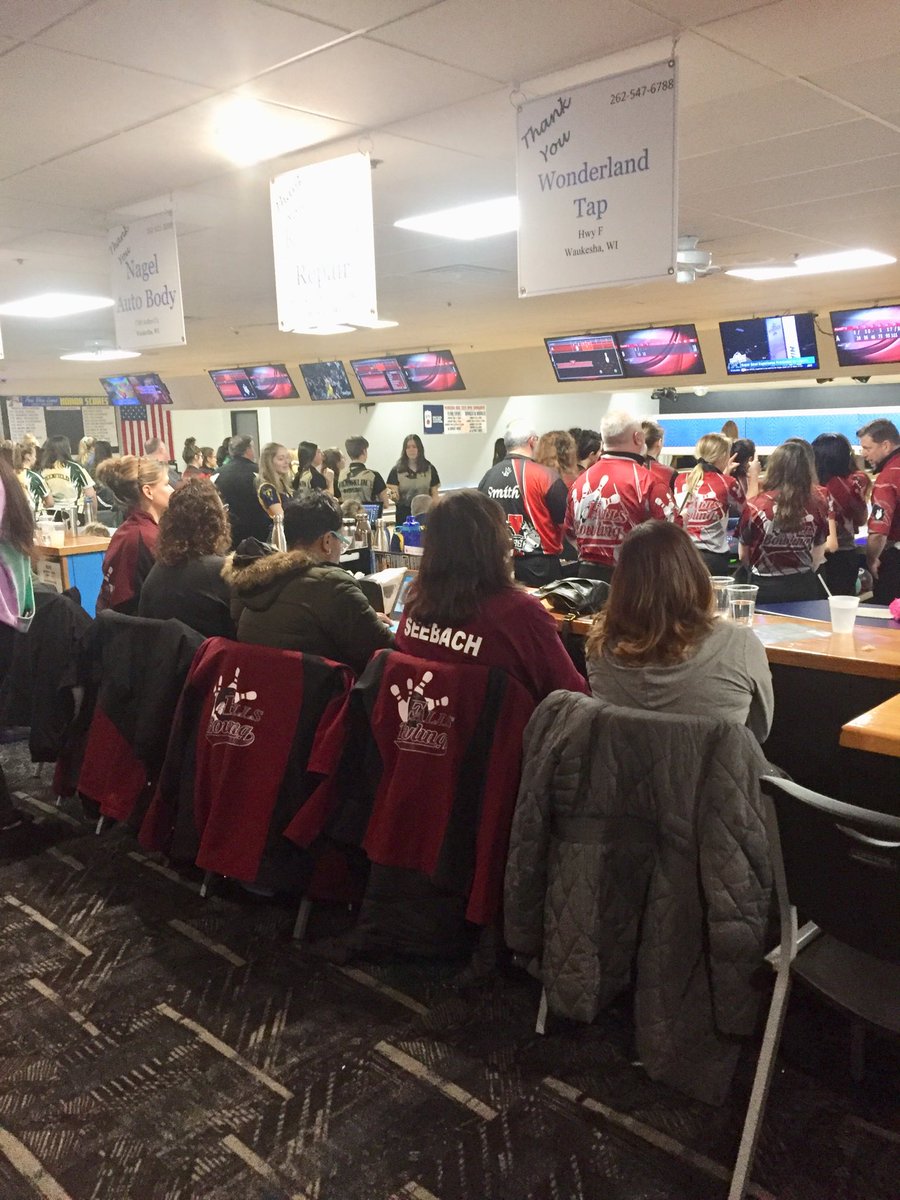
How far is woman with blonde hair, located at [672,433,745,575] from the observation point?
17.9ft

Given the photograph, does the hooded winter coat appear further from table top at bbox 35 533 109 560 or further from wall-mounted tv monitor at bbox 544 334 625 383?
wall-mounted tv monitor at bbox 544 334 625 383

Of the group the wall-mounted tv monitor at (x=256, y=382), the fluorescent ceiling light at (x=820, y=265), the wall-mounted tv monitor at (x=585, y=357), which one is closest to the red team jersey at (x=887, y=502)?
the fluorescent ceiling light at (x=820, y=265)

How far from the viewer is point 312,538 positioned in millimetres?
2881

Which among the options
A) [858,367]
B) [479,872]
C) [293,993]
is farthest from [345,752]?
[858,367]

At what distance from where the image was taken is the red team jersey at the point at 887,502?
502 cm

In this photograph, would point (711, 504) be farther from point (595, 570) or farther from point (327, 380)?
point (327, 380)

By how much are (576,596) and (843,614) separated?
0.80 m

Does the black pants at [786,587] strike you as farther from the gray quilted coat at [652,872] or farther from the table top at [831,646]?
the gray quilted coat at [652,872]

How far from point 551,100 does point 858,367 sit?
238 inches

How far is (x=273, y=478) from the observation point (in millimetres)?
7195

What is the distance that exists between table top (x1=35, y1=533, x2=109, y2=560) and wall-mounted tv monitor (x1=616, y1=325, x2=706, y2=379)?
537 cm

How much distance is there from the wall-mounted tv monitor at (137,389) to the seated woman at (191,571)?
10739mm

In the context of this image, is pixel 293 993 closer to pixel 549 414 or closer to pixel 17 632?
pixel 17 632

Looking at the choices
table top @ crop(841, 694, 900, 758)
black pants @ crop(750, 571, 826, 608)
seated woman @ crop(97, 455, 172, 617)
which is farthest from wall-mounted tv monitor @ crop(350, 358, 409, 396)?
table top @ crop(841, 694, 900, 758)
